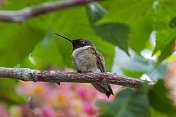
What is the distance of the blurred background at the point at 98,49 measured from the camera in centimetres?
137

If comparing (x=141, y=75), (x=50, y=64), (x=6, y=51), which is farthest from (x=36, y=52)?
(x=141, y=75)

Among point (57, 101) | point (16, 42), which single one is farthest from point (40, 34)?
point (57, 101)

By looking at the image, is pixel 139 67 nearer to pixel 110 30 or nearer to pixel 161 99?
pixel 110 30

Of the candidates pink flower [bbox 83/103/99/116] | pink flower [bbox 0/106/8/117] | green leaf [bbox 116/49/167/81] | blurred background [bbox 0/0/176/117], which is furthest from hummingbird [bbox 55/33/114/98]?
pink flower [bbox 0/106/8/117]

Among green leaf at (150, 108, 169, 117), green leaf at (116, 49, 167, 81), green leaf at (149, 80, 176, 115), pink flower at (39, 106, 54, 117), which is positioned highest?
green leaf at (116, 49, 167, 81)

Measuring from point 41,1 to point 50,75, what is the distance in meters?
1.21

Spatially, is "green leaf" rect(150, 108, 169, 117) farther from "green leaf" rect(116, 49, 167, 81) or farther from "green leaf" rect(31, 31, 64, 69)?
"green leaf" rect(31, 31, 64, 69)

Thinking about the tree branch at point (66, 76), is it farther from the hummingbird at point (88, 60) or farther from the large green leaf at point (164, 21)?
the hummingbird at point (88, 60)

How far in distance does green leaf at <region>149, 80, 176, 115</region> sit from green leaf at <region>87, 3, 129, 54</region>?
1215mm

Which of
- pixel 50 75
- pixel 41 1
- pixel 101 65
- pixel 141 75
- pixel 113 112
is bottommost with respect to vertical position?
pixel 113 112

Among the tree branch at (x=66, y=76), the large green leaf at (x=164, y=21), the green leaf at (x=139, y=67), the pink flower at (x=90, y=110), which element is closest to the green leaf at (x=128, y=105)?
the tree branch at (x=66, y=76)

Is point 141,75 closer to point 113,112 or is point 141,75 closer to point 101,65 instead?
point 101,65

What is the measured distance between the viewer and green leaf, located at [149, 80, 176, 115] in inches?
51.9

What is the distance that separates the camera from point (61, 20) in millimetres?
2986
